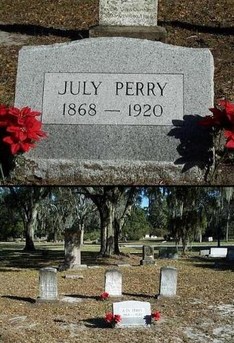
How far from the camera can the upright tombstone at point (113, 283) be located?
548 inches

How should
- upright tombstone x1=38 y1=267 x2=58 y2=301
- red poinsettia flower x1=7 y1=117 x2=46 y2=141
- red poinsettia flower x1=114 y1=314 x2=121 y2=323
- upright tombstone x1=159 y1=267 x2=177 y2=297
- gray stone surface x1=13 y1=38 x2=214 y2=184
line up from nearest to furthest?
red poinsettia flower x1=7 y1=117 x2=46 y2=141 → gray stone surface x1=13 y1=38 x2=214 y2=184 → red poinsettia flower x1=114 y1=314 x2=121 y2=323 → upright tombstone x1=38 y1=267 x2=58 y2=301 → upright tombstone x1=159 y1=267 x2=177 y2=297

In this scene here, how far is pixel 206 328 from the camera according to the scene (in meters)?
10.5

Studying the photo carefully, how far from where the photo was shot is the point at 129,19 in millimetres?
3863

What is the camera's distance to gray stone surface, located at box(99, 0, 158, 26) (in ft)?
12.8

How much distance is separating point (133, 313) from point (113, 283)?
3.50 metres

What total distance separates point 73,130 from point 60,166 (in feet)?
0.63

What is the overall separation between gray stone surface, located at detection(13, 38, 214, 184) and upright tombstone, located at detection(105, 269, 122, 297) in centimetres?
1144

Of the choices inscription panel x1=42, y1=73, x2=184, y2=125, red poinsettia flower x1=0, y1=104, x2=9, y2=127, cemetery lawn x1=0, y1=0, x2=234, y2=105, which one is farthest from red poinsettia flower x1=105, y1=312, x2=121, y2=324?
red poinsettia flower x1=0, y1=104, x2=9, y2=127

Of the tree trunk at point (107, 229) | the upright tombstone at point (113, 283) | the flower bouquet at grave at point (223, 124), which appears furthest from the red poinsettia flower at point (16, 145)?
the tree trunk at point (107, 229)

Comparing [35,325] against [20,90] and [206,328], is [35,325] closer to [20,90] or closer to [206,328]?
[206,328]

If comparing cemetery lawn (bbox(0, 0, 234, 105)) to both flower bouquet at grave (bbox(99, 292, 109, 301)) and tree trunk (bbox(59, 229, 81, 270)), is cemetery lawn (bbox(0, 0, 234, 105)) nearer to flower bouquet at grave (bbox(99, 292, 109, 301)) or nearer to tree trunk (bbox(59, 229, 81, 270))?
flower bouquet at grave (bbox(99, 292, 109, 301))

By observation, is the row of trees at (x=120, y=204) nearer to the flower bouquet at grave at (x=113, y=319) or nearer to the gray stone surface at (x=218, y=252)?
the gray stone surface at (x=218, y=252)

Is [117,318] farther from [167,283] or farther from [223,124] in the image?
[223,124]

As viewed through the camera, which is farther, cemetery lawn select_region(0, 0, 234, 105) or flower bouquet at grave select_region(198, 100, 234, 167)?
cemetery lawn select_region(0, 0, 234, 105)
